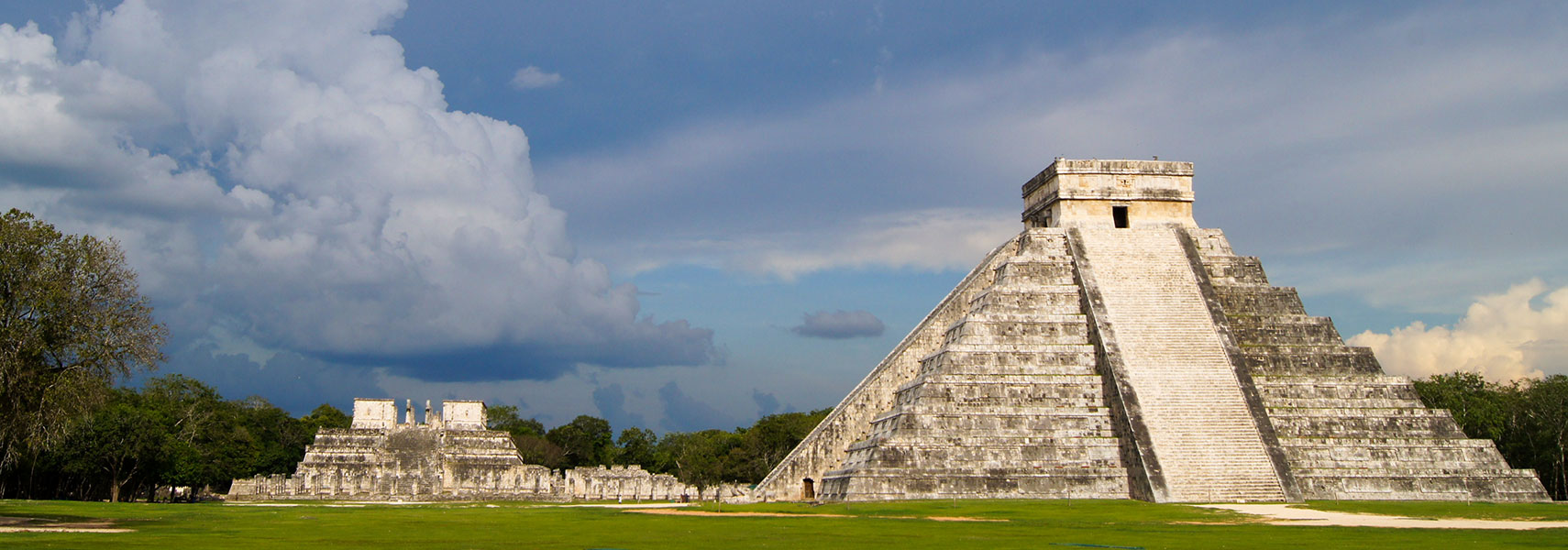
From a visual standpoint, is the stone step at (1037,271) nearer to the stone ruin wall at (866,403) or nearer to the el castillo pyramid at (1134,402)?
the el castillo pyramid at (1134,402)

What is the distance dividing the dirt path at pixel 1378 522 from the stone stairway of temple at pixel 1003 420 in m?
5.85

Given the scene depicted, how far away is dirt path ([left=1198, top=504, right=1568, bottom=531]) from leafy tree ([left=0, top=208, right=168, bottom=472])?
926 inches

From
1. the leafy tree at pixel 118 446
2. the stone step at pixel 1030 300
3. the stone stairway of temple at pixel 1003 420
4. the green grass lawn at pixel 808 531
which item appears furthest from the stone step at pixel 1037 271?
the leafy tree at pixel 118 446

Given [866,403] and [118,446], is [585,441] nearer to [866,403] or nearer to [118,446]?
[118,446]

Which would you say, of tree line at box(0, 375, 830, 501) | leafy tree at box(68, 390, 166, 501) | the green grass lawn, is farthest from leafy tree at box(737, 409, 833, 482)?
the green grass lawn

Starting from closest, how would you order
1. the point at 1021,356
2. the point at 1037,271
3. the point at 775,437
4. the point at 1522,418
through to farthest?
the point at 1021,356 < the point at 1037,271 < the point at 1522,418 < the point at 775,437

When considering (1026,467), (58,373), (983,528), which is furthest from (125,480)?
(983,528)

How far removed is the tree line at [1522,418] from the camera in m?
49.1

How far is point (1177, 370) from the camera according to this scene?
109 ft

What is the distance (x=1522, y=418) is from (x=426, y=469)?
49.8 metres

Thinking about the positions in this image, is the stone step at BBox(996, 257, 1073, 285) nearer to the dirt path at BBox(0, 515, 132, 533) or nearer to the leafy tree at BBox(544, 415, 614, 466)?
the dirt path at BBox(0, 515, 132, 533)

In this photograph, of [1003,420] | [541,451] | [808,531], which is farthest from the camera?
[541,451]

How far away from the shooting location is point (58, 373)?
22484 millimetres

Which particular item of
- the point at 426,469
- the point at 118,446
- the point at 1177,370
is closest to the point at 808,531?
the point at 1177,370
